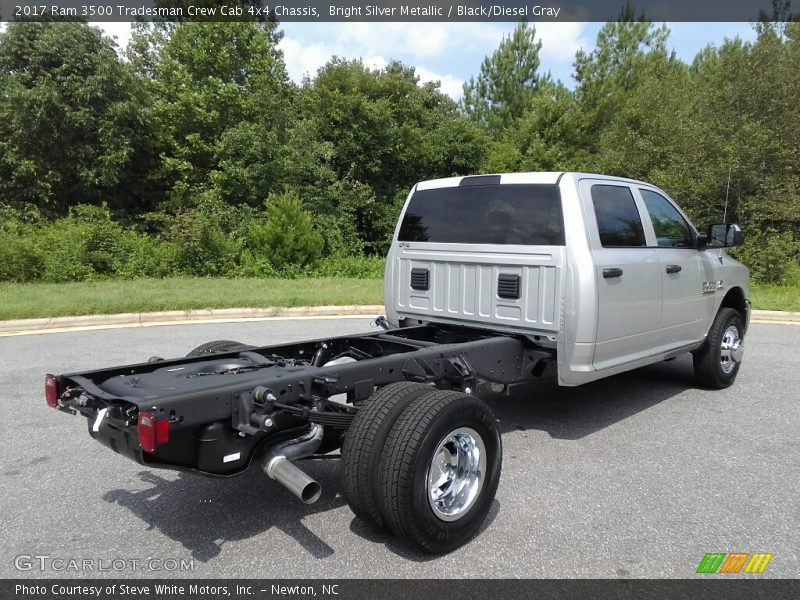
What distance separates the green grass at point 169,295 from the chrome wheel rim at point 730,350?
6.93 metres

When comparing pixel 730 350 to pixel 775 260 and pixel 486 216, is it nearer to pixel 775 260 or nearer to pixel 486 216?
pixel 486 216

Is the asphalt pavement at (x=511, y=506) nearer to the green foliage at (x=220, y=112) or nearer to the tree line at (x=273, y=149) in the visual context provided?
the tree line at (x=273, y=149)

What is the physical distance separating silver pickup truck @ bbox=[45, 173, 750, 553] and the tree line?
13196mm

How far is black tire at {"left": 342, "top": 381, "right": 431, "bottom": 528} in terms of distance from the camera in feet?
10.1

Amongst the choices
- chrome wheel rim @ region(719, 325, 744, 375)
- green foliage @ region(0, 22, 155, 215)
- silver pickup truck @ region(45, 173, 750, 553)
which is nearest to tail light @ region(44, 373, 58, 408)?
silver pickup truck @ region(45, 173, 750, 553)

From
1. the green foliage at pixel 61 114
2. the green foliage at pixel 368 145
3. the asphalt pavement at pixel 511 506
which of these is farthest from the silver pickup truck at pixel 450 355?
the green foliage at pixel 61 114

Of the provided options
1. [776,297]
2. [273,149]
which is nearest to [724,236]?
[776,297]

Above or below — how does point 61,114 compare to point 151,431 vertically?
above

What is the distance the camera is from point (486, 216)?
202 inches

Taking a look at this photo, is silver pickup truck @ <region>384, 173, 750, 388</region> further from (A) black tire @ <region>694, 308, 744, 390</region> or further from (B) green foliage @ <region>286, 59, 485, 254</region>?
(B) green foliage @ <region>286, 59, 485, 254</region>

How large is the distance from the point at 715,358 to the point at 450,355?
137 inches

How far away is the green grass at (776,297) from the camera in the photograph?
12316 mm

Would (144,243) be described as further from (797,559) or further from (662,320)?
(797,559)

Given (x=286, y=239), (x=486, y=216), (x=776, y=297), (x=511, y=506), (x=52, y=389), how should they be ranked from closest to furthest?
(x=52, y=389), (x=511, y=506), (x=486, y=216), (x=776, y=297), (x=286, y=239)
